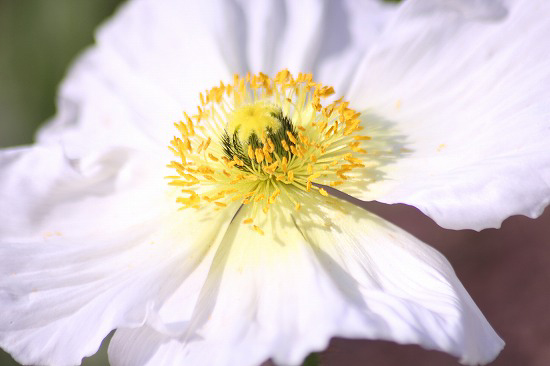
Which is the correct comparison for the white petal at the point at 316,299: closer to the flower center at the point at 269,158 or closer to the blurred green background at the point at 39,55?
the flower center at the point at 269,158

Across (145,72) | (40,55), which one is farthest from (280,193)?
(40,55)

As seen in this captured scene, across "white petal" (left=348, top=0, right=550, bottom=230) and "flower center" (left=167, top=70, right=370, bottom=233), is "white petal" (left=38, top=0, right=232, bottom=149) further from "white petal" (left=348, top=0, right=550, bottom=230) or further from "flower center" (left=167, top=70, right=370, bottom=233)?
"white petal" (left=348, top=0, right=550, bottom=230)

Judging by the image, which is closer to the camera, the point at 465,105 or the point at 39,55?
the point at 465,105

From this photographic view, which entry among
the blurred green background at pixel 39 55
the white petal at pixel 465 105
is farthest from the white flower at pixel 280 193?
the blurred green background at pixel 39 55

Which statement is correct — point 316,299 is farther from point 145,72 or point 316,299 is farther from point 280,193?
point 145,72

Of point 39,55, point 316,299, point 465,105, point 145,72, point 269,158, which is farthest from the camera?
point 39,55

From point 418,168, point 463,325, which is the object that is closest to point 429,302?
point 463,325

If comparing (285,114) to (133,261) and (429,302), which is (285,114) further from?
(429,302)
